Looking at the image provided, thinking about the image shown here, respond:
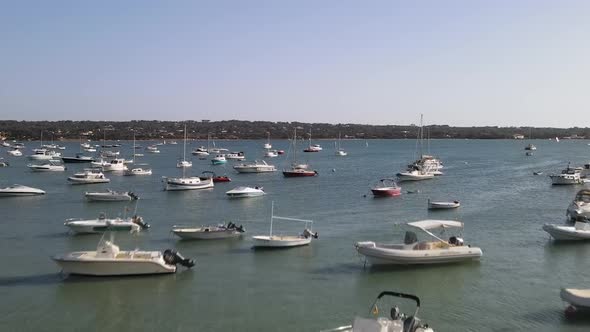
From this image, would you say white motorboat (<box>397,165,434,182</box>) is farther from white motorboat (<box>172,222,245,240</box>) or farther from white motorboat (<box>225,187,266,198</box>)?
white motorboat (<box>172,222,245,240</box>)

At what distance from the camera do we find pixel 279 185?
8406 centimetres

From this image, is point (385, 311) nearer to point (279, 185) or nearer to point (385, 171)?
point (279, 185)

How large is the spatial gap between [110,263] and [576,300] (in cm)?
2100

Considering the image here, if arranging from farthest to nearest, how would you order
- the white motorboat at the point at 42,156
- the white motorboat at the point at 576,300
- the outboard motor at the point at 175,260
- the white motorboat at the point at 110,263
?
1. the white motorboat at the point at 42,156
2. the outboard motor at the point at 175,260
3. the white motorboat at the point at 110,263
4. the white motorboat at the point at 576,300

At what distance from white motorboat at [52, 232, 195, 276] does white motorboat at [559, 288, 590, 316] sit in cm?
1846

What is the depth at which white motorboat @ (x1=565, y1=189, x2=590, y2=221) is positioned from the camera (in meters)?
47.8

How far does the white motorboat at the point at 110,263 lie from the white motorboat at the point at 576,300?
18455 mm

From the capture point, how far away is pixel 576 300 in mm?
24422

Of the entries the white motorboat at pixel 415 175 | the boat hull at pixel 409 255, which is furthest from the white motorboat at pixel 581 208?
the white motorboat at pixel 415 175

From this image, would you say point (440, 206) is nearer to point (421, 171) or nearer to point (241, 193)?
point (241, 193)

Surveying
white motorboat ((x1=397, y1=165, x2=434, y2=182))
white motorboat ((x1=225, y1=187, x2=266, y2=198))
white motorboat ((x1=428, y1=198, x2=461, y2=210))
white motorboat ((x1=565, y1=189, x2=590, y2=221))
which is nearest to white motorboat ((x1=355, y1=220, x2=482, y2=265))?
white motorboat ((x1=565, y1=189, x2=590, y2=221))

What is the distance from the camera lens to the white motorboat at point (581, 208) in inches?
1883

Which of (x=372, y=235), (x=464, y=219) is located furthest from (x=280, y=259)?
(x=464, y=219)

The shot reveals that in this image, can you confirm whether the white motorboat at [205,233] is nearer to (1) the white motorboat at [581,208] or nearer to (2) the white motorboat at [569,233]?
(2) the white motorboat at [569,233]
